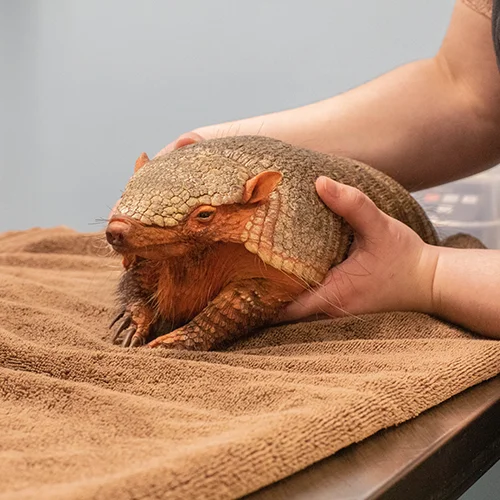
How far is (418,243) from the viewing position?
3.63 ft

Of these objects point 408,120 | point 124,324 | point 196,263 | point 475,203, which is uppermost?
point 408,120

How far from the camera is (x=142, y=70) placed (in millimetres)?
2457

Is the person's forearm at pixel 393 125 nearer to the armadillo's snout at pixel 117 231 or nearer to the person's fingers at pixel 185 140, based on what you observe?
the person's fingers at pixel 185 140

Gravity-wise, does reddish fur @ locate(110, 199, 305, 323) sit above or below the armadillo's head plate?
below

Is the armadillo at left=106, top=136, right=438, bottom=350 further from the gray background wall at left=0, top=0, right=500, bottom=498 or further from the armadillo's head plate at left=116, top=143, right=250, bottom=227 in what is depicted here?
the gray background wall at left=0, top=0, right=500, bottom=498

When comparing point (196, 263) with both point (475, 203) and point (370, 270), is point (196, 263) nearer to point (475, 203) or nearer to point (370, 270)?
point (370, 270)

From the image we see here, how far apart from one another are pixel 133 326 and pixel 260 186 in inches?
11.4

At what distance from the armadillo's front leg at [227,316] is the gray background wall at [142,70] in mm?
1263

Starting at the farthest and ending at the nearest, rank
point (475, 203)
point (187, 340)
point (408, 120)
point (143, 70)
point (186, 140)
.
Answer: point (143, 70), point (475, 203), point (408, 120), point (186, 140), point (187, 340)

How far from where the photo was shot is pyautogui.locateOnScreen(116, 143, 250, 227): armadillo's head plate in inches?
36.1

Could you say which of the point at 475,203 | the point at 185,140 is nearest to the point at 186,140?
the point at 185,140

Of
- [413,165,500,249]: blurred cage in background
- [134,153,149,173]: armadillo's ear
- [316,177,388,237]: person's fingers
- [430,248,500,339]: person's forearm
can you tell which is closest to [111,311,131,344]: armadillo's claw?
[134,153,149,173]: armadillo's ear

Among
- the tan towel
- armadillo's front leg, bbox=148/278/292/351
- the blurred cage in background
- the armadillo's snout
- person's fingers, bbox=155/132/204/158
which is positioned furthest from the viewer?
the blurred cage in background

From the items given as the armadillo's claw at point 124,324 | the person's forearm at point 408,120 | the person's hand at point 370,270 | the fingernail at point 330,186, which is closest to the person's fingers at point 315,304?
the person's hand at point 370,270
